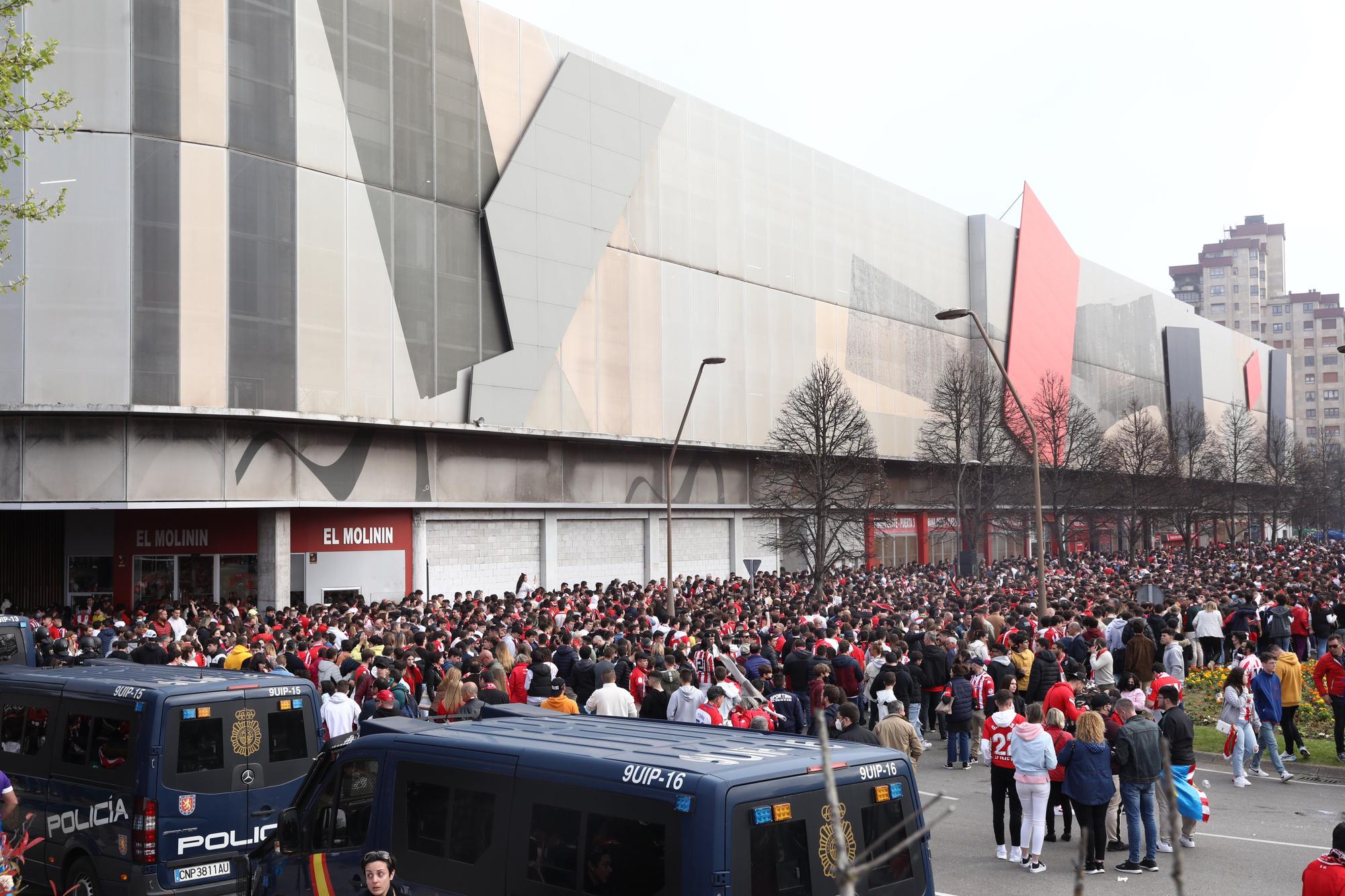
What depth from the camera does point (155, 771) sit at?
29.7 ft

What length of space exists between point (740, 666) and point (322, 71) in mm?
23800

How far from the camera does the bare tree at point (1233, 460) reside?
6444 centimetres

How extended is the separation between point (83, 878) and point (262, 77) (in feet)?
86.1

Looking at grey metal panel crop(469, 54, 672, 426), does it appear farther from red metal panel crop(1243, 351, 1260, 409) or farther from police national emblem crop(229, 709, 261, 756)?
red metal panel crop(1243, 351, 1260, 409)

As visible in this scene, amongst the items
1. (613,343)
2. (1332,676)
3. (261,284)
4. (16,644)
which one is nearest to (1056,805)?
(1332,676)

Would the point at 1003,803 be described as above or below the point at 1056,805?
above

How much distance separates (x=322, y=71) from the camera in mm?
32000

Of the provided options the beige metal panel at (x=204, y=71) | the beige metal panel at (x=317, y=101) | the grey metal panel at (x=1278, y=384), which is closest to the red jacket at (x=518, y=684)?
the beige metal panel at (x=204, y=71)

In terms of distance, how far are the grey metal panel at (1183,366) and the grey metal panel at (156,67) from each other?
76208 millimetres

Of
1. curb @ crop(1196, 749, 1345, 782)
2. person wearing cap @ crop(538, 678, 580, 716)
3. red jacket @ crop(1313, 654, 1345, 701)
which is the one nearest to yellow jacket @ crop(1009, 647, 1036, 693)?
curb @ crop(1196, 749, 1345, 782)

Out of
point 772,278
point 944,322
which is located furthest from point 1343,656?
point 944,322

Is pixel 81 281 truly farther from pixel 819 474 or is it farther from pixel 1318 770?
pixel 1318 770

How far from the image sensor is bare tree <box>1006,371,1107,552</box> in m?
52.7

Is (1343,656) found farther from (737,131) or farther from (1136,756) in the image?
(737,131)
